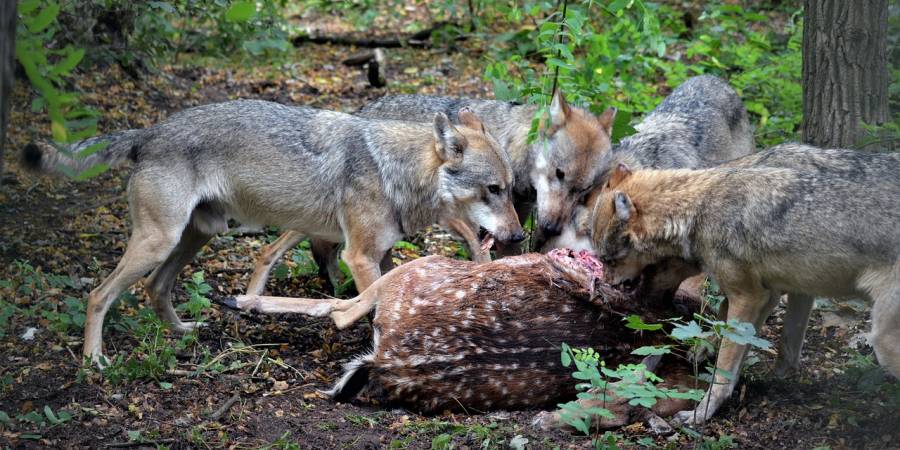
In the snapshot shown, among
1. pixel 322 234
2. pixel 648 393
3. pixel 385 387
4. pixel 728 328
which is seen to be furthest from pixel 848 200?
pixel 322 234

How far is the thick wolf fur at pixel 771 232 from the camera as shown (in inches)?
193

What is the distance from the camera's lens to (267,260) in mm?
7320

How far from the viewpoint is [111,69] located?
10.5 m

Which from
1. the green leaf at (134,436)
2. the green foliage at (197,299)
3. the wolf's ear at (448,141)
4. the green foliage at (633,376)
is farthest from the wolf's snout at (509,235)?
the green leaf at (134,436)

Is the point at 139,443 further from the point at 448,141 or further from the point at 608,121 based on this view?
the point at 608,121

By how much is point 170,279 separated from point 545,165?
9.96 feet

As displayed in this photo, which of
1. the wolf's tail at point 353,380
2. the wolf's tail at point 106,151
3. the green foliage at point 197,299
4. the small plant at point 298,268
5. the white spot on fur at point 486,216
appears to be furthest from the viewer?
the small plant at point 298,268

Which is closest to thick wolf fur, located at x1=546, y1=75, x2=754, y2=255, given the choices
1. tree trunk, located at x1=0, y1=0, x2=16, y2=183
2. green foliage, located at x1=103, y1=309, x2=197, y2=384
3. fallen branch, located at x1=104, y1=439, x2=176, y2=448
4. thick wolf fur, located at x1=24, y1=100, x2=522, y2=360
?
thick wolf fur, located at x1=24, y1=100, x2=522, y2=360

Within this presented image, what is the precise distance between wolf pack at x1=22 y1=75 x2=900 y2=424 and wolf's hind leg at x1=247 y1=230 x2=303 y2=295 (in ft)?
0.04

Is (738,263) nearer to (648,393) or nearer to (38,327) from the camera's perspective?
(648,393)

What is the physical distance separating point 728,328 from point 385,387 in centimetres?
202

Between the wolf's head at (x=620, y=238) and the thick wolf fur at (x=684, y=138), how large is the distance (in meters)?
0.85

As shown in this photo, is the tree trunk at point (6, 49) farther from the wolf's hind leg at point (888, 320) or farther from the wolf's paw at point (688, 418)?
the wolf's hind leg at point (888, 320)

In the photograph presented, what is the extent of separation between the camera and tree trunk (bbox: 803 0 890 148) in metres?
6.47
